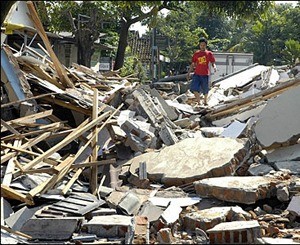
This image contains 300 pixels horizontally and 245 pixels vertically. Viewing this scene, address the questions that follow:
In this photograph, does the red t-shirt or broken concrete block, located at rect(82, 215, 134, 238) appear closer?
broken concrete block, located at rect(82, 215, 134, 238)

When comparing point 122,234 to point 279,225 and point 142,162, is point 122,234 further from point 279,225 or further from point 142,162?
point 142,162

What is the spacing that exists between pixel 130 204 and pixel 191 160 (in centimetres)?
166

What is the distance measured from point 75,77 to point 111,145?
2.32 m

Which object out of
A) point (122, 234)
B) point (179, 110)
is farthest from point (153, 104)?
point (122, 234)

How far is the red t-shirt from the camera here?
11906 mm

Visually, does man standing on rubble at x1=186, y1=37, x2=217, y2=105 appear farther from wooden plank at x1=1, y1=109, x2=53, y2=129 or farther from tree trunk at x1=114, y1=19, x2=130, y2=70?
tree trunk at x1=114, y1=19, x2=130, y2=70

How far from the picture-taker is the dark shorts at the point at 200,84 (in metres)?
12.1

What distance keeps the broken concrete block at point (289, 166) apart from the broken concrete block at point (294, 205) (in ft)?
3.93

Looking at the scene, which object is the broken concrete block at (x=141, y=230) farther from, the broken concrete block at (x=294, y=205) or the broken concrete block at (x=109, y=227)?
the broken concrete block at (x=294, y=205)

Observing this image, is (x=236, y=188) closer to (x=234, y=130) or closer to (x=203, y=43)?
(x=234, y=130)

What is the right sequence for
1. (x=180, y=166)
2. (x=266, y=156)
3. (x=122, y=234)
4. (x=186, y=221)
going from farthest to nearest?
(x=266, y=156) < (x=180, y=166) < (x=186, y=221) < (x=122, y=234)

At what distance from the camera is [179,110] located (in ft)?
37.6

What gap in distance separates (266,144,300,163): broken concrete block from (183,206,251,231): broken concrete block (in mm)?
2361

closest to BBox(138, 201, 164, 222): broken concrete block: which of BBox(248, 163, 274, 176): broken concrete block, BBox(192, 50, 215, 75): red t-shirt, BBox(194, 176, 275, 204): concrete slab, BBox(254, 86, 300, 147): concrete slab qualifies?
BBox(194, 176, 275, 204): concrete slab
